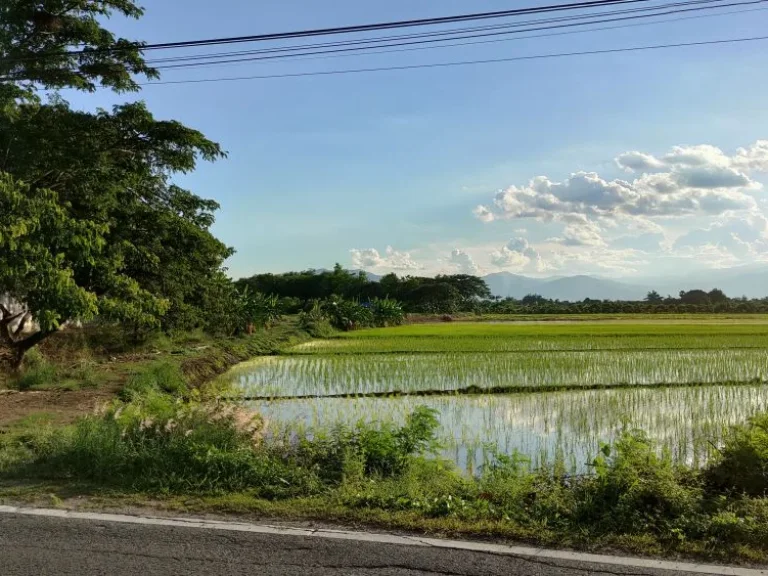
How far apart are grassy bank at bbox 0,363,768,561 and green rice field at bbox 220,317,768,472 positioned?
883mm

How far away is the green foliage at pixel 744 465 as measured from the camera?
4.50m

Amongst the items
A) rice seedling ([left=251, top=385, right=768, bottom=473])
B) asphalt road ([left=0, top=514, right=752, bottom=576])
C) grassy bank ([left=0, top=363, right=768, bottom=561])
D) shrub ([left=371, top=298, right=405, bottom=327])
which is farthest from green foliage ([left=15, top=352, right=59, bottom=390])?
shrub ([left=371, top=298, right=405, bottom=327])

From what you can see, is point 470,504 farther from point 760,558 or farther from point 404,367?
point 404,367

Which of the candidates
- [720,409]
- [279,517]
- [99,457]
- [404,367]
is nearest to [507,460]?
[279,517]

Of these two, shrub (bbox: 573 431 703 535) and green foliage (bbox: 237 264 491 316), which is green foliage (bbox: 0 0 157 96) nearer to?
shrub (bbox: 573 431 703 535)

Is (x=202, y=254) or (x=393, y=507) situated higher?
(x=202, y=254)

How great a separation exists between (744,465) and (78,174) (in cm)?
1185

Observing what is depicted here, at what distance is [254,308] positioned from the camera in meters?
28.6

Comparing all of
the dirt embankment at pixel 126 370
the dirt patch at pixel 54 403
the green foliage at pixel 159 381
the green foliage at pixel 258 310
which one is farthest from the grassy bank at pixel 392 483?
the green foliage at pixel 258 310

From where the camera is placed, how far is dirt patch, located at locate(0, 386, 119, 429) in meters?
8.30

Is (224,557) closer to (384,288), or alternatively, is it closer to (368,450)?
(368,450)

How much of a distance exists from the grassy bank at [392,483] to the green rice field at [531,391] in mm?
883

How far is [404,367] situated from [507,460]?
34.8 ft

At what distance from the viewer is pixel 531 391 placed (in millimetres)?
11703
